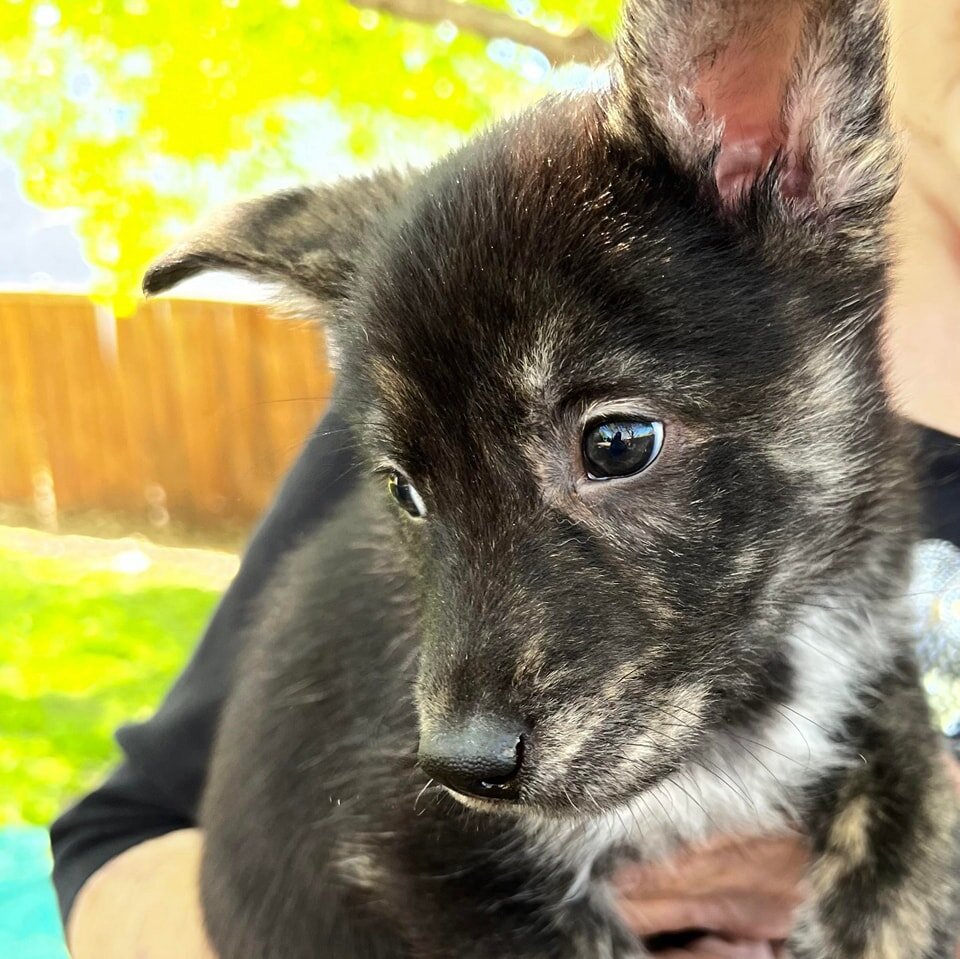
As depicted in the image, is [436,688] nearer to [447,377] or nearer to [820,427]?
[447,377]

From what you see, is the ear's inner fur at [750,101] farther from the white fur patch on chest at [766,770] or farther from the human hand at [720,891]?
the human hand at [720,891]

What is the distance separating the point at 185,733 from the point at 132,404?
6.36 metres

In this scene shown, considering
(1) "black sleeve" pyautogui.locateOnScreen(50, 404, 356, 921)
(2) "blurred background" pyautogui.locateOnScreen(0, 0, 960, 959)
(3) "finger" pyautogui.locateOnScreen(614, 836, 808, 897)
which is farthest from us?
(2) "blurred background" pyautogui.locateOnScreen(0, 0, 960, 959)

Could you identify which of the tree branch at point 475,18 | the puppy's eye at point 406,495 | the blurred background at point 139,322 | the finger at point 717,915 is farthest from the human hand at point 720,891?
the tree branch at point 475,18

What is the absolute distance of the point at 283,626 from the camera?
2115 millimetres

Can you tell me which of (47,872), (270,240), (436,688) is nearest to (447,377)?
(436,688)

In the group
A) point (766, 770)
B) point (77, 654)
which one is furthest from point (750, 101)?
point (77, 654)

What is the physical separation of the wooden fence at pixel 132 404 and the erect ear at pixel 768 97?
6.29 meters

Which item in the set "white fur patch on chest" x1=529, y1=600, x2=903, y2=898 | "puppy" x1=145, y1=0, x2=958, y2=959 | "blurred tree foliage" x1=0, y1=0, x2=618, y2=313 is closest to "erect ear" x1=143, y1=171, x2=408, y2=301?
"puppy" x1=145, y1=0, x2=958, y2=959

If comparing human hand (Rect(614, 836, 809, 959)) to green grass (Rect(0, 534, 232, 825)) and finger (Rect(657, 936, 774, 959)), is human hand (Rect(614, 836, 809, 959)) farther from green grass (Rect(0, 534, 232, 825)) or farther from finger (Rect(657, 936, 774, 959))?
green grass (Rect(0, 534, 232, 825))

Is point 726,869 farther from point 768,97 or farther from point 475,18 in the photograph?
point 475,18

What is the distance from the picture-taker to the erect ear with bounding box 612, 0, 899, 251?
4.31 ft

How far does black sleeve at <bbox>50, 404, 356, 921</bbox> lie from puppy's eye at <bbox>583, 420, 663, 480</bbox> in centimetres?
94

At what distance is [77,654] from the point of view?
21.1 ft
